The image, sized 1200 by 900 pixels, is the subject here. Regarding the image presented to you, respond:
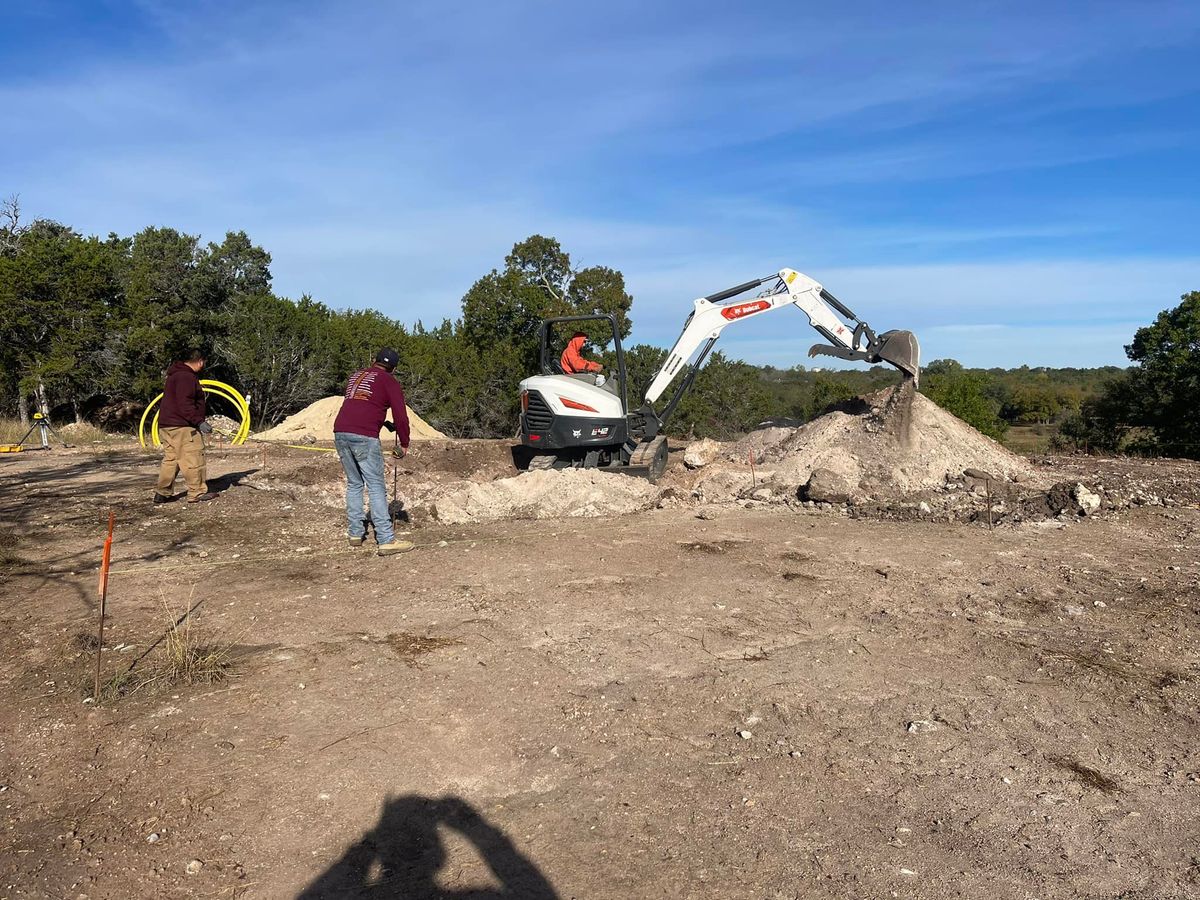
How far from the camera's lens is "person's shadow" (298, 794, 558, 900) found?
9.62ft

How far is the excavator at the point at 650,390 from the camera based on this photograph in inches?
449

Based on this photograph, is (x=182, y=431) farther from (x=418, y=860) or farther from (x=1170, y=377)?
(x=1170, y=377)

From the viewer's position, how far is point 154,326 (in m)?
22.3

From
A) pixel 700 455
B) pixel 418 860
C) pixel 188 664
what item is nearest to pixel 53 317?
pixel 700 455

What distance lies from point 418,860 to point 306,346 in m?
23.2

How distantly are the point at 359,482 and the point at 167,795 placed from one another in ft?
15.2

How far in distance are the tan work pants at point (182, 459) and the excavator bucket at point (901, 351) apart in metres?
9.37

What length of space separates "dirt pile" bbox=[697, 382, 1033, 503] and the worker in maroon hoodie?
643 centimetres

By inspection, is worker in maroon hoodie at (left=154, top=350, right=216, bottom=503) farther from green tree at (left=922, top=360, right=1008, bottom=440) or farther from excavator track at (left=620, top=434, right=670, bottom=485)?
green tree at (left=922, top=360, right=1008, bottom=440)

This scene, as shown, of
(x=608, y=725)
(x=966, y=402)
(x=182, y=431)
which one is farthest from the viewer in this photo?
(x=966, y=402)

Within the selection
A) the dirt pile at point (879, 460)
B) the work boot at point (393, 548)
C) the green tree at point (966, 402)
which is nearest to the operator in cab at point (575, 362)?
the dirt pile at point (879, 460)

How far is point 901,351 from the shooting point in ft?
39.4

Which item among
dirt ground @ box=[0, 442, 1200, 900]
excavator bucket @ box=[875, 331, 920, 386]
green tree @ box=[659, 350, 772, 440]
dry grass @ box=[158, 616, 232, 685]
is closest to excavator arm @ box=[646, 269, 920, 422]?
excavator bucket @ box=[875, 331, 920, 386]

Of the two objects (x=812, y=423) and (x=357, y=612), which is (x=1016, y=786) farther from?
(x=812, y=423)
